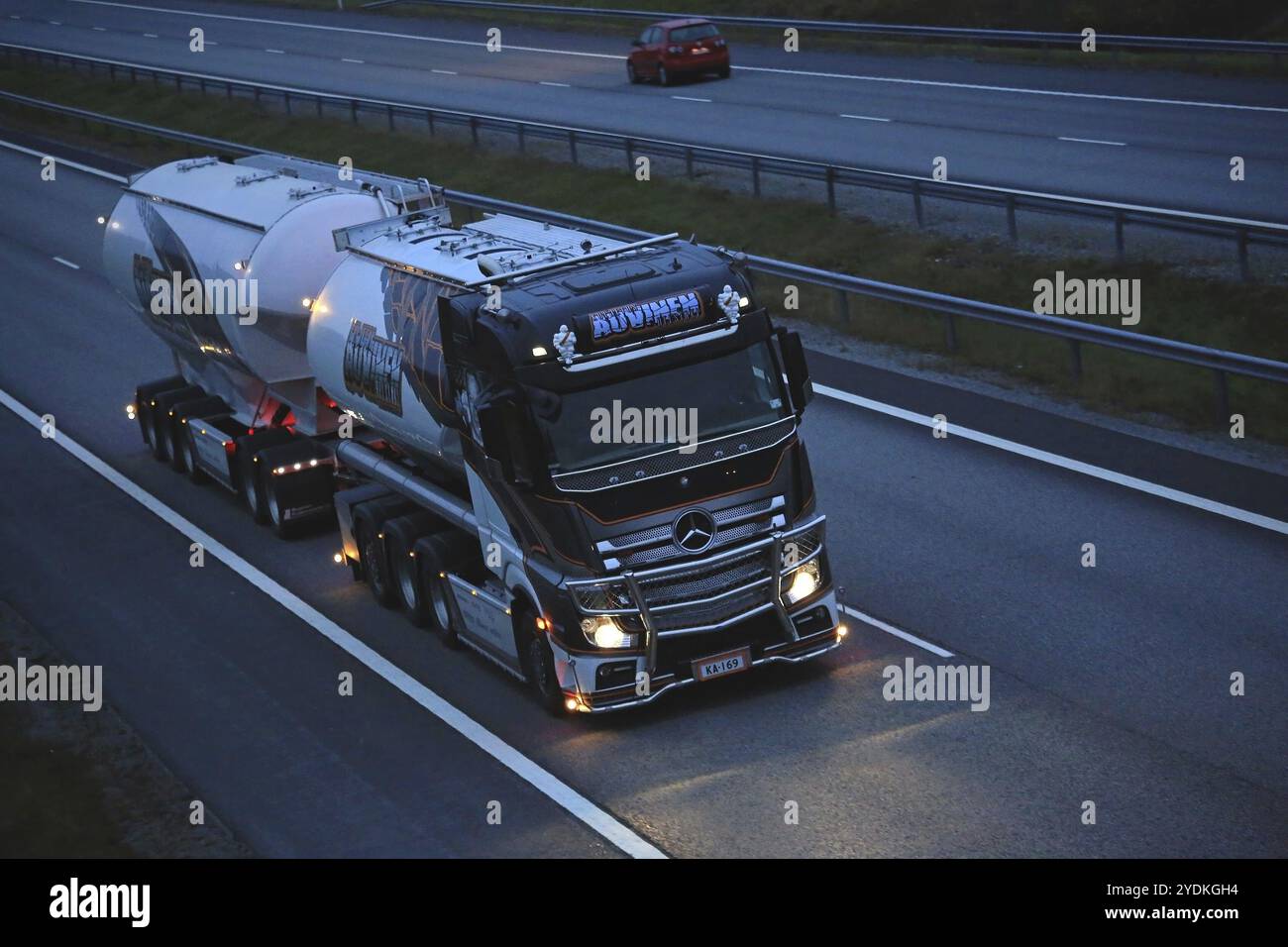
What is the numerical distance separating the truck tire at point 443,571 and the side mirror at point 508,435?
2.28 m

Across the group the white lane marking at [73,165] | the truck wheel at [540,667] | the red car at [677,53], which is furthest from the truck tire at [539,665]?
the red car at [677,53]

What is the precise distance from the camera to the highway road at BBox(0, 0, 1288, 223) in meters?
29.5

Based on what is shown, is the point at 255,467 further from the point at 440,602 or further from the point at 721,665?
the point at 721,665

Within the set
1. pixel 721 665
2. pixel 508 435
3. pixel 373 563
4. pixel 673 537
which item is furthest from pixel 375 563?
pixel 721 665

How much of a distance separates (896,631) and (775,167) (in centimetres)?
1717

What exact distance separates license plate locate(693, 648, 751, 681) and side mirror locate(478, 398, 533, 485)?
1.92 m

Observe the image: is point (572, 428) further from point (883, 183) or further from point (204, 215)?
point (883, 183)

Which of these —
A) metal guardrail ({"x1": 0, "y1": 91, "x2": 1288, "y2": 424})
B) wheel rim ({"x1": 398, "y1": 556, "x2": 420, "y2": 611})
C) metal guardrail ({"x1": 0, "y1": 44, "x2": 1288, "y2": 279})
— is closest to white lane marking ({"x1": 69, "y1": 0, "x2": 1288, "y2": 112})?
metal guardrail ({"x1": 0, "y1": 44, "x2": 1288, "y2": 279})

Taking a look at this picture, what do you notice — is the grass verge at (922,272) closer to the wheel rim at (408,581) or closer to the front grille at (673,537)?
the front grille at (673,537)

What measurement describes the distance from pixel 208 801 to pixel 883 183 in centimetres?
1813

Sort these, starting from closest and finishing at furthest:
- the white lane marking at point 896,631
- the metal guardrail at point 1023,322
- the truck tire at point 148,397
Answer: the white lane marking at point 896,631 < the metal guardrail at point 1023,322 < the truck tire at point 148,397

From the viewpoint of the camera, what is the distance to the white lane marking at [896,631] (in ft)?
45.6

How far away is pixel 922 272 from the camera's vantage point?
25328mm

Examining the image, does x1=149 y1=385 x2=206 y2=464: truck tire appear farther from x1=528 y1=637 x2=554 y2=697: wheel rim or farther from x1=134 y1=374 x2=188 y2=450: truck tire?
x1=528 y1=637 x2=554 y2=697: wheel rim
